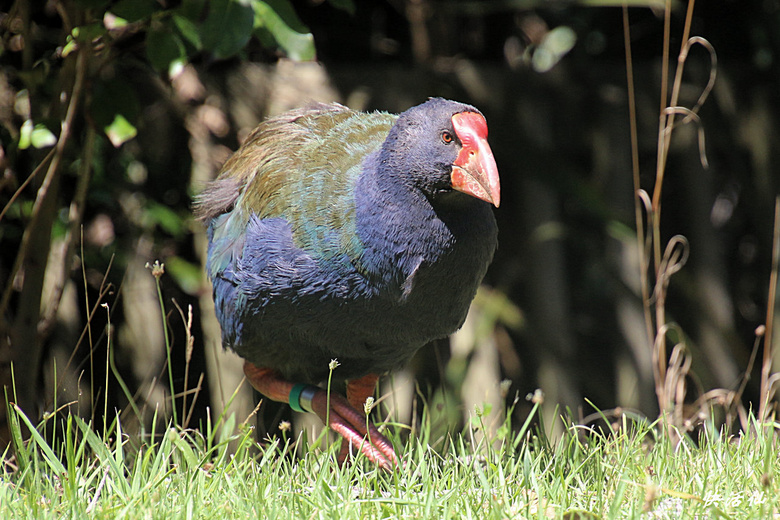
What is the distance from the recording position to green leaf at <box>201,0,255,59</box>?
1935mm

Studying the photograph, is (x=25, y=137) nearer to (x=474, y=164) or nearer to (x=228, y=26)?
(x=228, y=26)

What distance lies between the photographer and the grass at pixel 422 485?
4.96 ft

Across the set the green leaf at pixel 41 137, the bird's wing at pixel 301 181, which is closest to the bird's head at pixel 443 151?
the bird's wing at pixel 301 181

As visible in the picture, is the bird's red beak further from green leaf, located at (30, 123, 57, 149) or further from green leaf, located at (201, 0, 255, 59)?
green leaf, located at (30, 123, 57, 149)

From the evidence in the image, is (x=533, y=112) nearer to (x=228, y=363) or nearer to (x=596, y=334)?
(x=596, y=334)

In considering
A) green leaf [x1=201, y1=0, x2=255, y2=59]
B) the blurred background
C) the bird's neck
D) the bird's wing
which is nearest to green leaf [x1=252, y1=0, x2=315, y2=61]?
green leaf [x1=201, y1=0, x2=255, y2=59]

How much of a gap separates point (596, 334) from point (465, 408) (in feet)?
2.72

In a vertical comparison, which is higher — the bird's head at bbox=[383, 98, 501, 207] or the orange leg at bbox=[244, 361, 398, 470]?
the bird's head at bbox=[383, 98, 501, 207]

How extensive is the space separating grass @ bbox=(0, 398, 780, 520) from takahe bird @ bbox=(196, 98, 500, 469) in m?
0.19

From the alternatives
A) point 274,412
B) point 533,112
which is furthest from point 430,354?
point 533,112

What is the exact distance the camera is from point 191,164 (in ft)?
9.98

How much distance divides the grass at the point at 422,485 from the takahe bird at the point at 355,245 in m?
0.19

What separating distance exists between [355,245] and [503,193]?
1.56 m

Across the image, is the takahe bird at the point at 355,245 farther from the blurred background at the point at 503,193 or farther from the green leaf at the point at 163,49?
the blurred background at the point at 503,193
